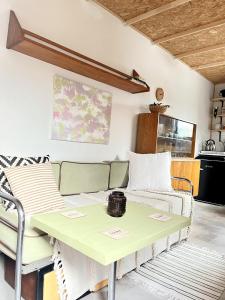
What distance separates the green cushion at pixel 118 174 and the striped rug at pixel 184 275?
0.94 metres

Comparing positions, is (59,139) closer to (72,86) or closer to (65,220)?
(72,86)

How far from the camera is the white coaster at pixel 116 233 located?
1047mm

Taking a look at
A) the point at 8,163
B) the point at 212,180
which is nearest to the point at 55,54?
the point at 8,163

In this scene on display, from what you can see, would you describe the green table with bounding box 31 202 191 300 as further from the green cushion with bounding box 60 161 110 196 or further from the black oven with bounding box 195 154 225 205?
the black oven with bounding box 195 154 225 205

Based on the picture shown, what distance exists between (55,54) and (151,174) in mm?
1678

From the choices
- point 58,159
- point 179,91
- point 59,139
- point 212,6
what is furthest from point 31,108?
point 179,91

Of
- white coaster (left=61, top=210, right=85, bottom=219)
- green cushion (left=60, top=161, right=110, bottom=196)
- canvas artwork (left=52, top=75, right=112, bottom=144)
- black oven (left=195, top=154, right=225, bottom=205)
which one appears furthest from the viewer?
black oven (left=195, top=154, right=225, bottom=205)

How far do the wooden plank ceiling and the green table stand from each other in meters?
2.35

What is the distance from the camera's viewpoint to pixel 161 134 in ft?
11.4

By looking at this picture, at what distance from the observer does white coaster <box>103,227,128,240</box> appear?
1047 millimetres

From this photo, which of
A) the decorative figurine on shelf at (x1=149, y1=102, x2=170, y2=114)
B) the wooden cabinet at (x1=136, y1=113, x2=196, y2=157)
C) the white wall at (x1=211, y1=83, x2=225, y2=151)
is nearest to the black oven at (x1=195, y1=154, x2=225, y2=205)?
the white wall at (x1=211, y1=83, x2=225, y2=151)

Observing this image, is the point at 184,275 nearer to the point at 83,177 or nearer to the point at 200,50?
the point at 83,177

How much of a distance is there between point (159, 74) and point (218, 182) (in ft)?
8.17

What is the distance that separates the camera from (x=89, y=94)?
276 centimetres
